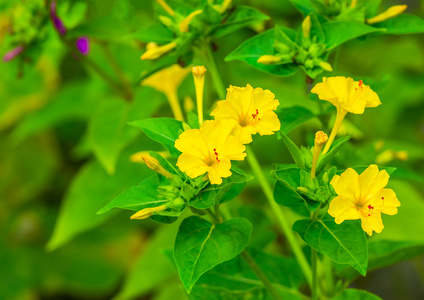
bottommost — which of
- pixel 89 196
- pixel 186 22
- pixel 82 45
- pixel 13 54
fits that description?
pixel 89 196

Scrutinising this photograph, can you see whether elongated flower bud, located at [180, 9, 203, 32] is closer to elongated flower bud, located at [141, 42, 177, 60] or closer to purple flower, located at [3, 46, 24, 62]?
elongated flower bud, located at [141, 42, 177, 60]

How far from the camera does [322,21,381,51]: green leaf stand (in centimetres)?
75

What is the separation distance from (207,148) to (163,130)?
0.10 meters

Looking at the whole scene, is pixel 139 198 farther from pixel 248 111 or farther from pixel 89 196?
pixel 89 196

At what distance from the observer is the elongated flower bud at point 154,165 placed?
64 cm

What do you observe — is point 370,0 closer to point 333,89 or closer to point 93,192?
point 333,89

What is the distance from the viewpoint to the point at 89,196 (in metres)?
1.28

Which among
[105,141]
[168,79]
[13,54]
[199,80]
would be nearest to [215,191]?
[199,80]

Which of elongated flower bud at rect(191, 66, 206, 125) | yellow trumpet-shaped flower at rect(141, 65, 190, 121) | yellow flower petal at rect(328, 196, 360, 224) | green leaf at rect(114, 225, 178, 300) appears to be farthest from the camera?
green leaf at rect(114, 225, 178, 300)

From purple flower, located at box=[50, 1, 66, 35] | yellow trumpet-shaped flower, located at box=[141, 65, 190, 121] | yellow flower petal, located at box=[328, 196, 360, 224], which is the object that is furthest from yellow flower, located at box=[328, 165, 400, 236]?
purple flower, located at box=[50, 1, 66, 35]

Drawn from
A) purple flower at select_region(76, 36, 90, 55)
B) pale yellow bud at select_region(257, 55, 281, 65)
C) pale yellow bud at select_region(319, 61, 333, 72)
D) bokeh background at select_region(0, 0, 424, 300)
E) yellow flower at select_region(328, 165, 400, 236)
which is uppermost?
pale yellow bud at select_region(257, 55, 281, 65)

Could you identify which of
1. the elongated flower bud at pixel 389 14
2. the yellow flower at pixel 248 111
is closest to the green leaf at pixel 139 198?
the yellow flower at pixel 248 111

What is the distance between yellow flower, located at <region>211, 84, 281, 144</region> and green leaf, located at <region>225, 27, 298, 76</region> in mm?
137

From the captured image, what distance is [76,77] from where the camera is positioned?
202 cm
